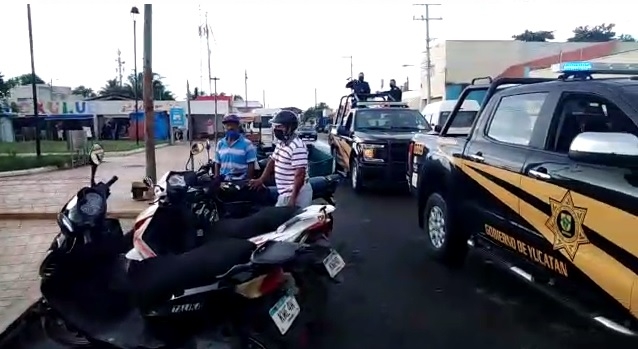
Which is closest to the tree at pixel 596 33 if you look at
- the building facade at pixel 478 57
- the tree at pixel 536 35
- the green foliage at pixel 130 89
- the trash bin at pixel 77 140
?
the tree at pixel 536 35

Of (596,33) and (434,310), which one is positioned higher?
(596,33)

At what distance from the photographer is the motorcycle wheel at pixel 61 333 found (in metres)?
4.13

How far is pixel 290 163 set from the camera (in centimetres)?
618

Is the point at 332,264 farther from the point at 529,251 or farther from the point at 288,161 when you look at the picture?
the point at 288,161

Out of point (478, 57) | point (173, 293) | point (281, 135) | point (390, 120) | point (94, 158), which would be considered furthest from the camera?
point (478, 57)

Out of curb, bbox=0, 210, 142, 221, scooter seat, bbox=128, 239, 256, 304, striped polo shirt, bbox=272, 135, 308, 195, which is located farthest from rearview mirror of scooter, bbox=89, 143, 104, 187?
curb, bbox=0, 210, 142, 221

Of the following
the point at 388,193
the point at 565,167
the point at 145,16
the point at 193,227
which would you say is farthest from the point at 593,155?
the point at 388,193

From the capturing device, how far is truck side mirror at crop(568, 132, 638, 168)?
11.0 ft

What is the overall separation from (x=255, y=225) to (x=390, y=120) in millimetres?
8879

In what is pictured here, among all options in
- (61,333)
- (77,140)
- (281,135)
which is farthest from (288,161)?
(77,140)

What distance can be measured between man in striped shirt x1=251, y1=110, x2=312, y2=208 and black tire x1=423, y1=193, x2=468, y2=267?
4.35ft

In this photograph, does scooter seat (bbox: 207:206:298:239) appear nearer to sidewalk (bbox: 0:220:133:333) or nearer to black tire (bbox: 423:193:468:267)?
sidewalk (bbox: 0:220:133:333)

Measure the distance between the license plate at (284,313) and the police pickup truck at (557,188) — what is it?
1.80 meters

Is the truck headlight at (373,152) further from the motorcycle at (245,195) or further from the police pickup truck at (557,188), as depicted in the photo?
the police pickup truck at (557,188)
